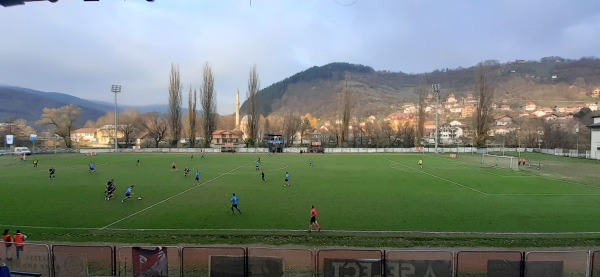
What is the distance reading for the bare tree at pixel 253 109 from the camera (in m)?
99.8

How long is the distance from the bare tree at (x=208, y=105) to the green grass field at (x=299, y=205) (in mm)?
61900

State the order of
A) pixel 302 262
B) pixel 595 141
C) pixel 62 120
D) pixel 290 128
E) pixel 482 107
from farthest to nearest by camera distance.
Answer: pixel 290 128
pixel 62 120
pixel 482 107
pixel 595 141
pixel 302 262

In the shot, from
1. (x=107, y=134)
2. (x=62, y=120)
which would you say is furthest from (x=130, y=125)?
(x=107, y=134)

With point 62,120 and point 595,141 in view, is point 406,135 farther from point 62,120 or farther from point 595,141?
point 62,120

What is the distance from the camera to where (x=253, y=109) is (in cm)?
10094

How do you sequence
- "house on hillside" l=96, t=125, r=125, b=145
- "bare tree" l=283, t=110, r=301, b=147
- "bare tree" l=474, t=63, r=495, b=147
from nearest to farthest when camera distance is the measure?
1. "bare tree" l=474, t=63, r=495, b=147
2. "house on hillside" l=96, t=125, r=125, b=145
3. "bare tree" l=283, t=110, r=301, b=147

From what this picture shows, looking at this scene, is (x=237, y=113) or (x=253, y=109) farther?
(x=237, y=113)

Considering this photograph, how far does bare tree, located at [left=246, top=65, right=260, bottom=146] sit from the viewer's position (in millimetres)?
99812

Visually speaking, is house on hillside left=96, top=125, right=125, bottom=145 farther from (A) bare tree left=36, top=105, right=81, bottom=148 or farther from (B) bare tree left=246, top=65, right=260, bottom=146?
(B) bare tree left=246, top=65, right=260, bottom=146

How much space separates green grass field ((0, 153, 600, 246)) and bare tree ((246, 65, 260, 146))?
6330 cm

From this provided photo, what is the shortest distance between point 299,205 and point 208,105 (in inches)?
3244

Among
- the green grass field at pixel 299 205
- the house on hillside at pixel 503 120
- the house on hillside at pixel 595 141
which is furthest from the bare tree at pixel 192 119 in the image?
the house on hillside at pixel 503 120

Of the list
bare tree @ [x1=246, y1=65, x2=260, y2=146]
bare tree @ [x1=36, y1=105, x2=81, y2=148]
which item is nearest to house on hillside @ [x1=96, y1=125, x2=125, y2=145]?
bare tree @ [x1=36, y1=105, x2=81, y2=148]

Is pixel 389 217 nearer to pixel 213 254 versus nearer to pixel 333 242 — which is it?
pixel 333 242
